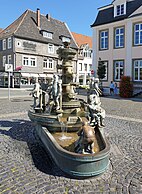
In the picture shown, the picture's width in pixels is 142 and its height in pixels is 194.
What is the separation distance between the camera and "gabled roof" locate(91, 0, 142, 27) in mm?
25394

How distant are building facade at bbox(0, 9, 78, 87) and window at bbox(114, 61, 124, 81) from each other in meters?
13.9

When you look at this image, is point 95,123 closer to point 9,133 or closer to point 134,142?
point 134,142

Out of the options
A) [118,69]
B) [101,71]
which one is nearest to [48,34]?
[101,71]

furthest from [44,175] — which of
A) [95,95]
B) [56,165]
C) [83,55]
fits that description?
[83,55]

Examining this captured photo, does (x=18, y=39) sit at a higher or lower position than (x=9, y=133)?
higher

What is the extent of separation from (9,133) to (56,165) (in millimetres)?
3133

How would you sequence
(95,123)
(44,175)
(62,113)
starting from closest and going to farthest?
(44,175)
(95,123)
(62,113)

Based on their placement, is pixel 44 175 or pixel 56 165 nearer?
pixel 44 175

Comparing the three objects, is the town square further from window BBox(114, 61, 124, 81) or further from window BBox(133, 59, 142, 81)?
window BBox(133, 59, 142, 81)

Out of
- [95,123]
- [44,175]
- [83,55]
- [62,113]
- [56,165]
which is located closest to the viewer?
[44,175]

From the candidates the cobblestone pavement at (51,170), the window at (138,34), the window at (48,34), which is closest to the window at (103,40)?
the window at (138,34)

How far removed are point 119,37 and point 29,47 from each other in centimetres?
2022

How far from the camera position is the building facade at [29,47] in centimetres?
3888

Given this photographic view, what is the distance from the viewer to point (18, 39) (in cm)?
3878
